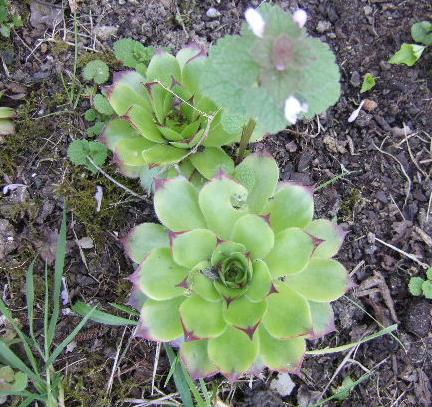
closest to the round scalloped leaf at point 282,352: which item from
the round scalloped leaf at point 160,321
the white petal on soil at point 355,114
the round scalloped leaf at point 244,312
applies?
the round scalloped leaf at point 244,312

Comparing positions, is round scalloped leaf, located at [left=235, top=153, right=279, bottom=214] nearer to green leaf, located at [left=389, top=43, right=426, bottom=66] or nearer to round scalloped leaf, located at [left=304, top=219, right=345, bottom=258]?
round scalloped leaf, located at [left=304, top=219, right=345, bottom=258]

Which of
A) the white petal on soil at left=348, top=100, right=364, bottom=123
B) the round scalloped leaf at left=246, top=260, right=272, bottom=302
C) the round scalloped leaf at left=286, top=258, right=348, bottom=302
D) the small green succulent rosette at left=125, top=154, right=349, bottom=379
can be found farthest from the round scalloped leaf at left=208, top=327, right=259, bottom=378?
the white petal on soil at left=348, top=100, right=364, bottom=123

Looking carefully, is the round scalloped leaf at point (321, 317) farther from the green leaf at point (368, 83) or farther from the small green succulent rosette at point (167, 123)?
the green leaf at point (368, 83)

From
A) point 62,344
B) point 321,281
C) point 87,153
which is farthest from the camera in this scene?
point 87,153

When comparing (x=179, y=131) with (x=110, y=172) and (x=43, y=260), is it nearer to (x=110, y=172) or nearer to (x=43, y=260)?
(x=110, y=172)

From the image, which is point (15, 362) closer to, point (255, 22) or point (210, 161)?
point (210, 161)

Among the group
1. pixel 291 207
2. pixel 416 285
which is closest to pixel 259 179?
pixel 291 207
